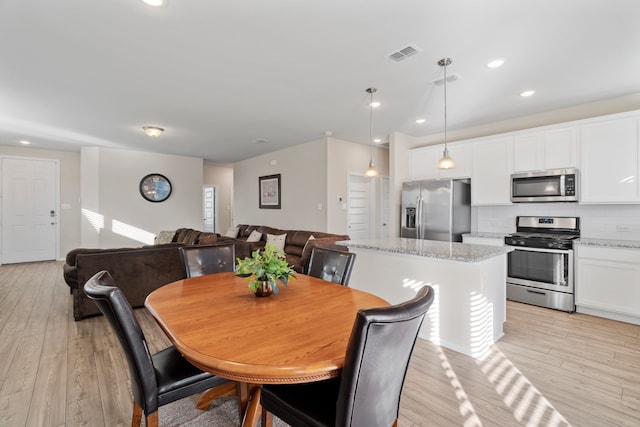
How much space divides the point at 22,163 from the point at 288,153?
585cm

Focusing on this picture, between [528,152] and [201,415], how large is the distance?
4621 millimetres

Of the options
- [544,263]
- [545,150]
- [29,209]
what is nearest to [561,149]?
[545,150]

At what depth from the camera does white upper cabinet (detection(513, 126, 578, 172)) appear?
3758 mm

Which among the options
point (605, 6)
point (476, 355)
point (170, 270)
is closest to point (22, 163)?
point (170, 270)

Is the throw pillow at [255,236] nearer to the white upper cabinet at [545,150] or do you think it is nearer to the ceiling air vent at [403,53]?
the ceiling air vent at [403,53]

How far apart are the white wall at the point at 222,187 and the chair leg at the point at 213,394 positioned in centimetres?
810

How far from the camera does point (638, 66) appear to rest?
288cm

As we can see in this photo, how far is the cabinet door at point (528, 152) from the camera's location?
3.98 m

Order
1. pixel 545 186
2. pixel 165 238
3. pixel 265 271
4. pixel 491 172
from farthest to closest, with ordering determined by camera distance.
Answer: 1. pixel 165 238
2. pixel 491 172
3. pixel 545 186
4. pixel 265 271

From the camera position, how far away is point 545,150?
3.94 metres

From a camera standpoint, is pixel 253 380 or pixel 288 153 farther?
pixel 288 153

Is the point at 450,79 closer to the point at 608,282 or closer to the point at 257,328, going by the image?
the point at 608,282

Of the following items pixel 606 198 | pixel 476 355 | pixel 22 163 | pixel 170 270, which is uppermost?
pixel 22 163

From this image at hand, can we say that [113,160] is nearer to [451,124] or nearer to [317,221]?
[317,221]
